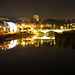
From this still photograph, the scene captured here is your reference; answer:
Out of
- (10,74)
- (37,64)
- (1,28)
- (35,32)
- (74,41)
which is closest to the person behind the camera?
(10,74)

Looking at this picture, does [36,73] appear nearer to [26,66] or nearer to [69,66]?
[26,66]

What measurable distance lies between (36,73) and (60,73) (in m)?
0.63

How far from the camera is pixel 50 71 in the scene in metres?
3.95

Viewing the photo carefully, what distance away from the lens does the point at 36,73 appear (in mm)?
3793

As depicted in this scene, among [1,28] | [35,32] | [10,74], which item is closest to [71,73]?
[10,74]

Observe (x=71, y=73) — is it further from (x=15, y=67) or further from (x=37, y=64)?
(x=15, y=67)

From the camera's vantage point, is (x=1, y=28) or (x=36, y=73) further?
(x=1, y=28)

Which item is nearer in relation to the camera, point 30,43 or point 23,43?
point 23,43

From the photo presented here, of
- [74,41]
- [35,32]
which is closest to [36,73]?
[74,41]

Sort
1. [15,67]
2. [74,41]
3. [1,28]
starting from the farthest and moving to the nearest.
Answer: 1. [1,28]
2. [74,41]
3. [15,67]

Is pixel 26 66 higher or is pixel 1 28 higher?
pixel 1 28

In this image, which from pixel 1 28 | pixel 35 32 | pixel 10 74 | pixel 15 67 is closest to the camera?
pixel 10 74

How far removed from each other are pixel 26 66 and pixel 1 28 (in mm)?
7321

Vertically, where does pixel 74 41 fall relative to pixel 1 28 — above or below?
below
